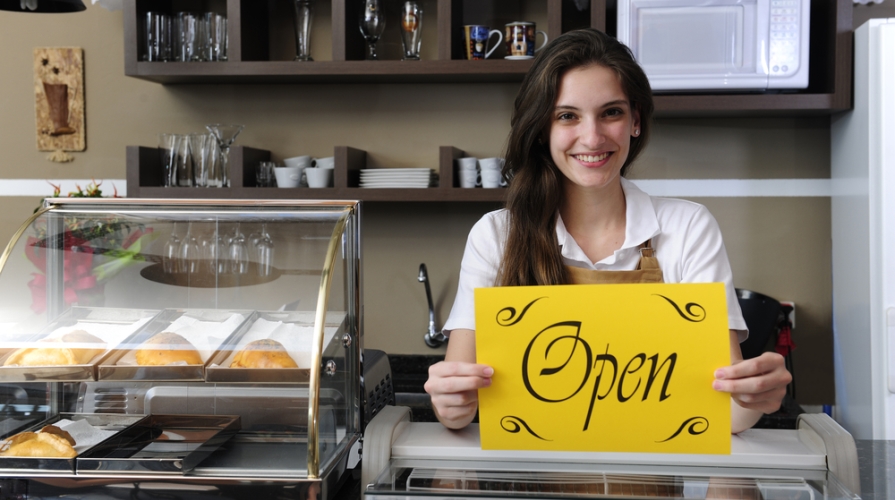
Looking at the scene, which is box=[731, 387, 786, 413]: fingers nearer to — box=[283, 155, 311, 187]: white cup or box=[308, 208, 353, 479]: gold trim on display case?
box=[308, 208, 353, 479]: gold trim on display case

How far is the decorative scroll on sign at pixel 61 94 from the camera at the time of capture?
2.92m

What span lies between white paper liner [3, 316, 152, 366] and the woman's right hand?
47 cm

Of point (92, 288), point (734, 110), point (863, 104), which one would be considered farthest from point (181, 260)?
point (863, 104)

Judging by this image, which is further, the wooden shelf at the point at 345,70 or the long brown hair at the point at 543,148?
the wooden shelf at the point at 345,70

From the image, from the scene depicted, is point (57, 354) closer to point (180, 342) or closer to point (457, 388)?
point (180, 342)

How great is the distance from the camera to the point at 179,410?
3.92ft

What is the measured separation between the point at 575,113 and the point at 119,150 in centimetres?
218

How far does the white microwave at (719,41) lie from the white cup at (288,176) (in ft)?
3.85

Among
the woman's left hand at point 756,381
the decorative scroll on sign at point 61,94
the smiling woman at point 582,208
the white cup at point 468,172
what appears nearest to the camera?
the woman's left hand at point 756,381

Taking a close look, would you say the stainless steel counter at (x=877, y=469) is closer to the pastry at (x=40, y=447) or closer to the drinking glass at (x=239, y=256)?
the drinking glass at (x=239, y=256)

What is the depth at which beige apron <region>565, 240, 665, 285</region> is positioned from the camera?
144cm

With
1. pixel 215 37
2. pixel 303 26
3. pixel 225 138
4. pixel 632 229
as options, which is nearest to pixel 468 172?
pixel 303 26

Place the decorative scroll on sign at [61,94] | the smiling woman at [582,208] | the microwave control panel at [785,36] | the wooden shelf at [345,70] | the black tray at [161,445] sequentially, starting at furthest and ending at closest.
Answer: the decorative scroll on sign at [61,94] < the wooden shelf at [345,70] < the microwave control panel at [785,36] < the smiling woman at [582,208] < the black tray at [161,445]

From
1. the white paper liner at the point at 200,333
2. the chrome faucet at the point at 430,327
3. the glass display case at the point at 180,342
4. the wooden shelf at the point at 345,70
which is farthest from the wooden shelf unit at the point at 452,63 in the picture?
the white paper liner at the point at 200,333
